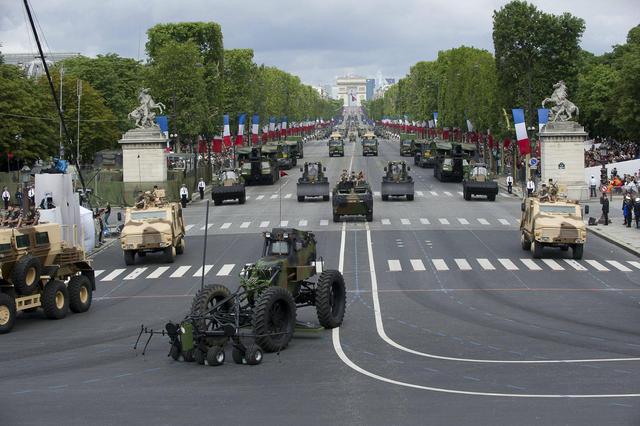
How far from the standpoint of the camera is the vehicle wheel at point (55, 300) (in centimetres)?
2881

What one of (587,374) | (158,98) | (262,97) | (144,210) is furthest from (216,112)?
(587,374)

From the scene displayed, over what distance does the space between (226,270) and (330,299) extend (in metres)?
14.2

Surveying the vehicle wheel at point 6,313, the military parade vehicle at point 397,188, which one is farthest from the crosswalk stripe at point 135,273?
the military parade vehicle at point 397,188

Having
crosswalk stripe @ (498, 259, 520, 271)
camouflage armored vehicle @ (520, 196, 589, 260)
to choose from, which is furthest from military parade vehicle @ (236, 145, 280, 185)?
crosswalk stripe @ (498, 259, 520, 271)

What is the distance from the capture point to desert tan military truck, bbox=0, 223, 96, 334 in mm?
27391

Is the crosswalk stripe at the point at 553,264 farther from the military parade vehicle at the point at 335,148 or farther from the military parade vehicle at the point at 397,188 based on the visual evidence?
the military parade vehicle at the point at 335,148

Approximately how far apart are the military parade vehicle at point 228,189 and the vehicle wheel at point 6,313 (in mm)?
40505

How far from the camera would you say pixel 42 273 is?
29.0 m

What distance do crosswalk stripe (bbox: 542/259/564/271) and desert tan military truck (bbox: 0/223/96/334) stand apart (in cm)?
1648

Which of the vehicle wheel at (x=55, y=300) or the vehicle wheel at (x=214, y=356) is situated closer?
the vehicle wheel at (x=214, y=356)

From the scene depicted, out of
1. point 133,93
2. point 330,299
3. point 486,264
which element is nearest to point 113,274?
point 486,264

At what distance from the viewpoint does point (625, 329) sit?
84.8 feet

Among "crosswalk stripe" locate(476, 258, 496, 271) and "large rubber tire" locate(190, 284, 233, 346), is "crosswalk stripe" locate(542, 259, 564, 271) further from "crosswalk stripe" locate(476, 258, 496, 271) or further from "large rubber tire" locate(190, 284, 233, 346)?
"large rubber tire" locate(190, 284, 233, 346)

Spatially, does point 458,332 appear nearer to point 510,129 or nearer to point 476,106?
point 510,129
